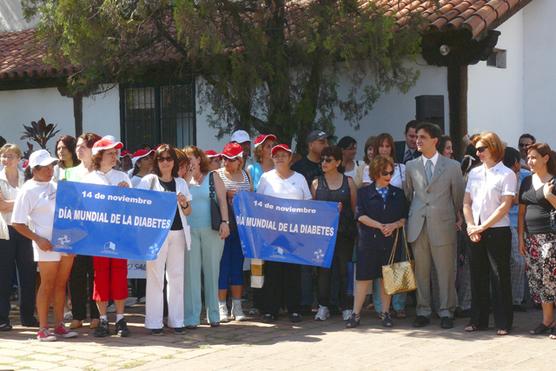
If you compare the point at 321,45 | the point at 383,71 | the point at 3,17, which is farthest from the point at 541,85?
the point at 3,17

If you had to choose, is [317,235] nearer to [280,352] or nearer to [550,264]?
[280,352]

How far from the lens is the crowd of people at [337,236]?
28.2 feet

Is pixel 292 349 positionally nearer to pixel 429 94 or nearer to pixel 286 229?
pixel 286 229

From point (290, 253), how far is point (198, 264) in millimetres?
994

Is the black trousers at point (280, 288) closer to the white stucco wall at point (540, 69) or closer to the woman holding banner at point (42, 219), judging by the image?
the woman holding banner at point (42, 219)

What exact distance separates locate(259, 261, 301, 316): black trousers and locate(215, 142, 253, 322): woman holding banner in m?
0.31

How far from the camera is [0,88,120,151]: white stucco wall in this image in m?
17.5

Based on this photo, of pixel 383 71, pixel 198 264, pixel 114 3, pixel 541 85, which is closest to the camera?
pixel 198 264

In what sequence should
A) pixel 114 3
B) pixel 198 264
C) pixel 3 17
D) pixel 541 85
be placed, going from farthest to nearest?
pixel 3 17 → pixel 541 85 → pixel 114 3 → pixel 198 264

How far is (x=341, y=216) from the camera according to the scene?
9477mm

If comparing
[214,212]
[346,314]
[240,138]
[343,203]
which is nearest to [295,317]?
[346,314]

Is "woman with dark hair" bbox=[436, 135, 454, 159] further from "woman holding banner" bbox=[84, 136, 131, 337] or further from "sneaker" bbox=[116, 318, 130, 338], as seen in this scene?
"sneaker" bbox=[116, 318, 130, 338]

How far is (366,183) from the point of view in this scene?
9680 mm

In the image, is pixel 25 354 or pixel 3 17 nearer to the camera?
pixel 25 354
